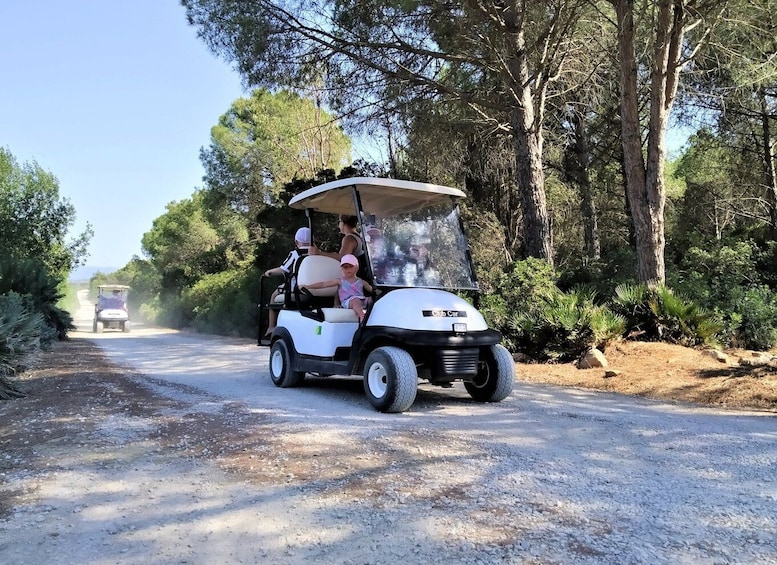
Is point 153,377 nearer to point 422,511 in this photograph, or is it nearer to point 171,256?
point 422,511

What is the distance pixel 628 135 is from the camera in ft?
38.5

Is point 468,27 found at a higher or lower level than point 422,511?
higher

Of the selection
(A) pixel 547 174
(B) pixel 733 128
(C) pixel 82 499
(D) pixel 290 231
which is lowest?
(C) pixel 82 499

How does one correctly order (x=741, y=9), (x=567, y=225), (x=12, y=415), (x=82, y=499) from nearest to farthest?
(x=82, y=499) → (x=12, y=415) → (x=741, y=9) → (x=567, y=225)

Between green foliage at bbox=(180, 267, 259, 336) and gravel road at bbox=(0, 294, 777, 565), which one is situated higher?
green foliage at bbox=(180, 267, 259, 336)

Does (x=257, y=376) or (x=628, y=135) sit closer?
(x=257, y=376)

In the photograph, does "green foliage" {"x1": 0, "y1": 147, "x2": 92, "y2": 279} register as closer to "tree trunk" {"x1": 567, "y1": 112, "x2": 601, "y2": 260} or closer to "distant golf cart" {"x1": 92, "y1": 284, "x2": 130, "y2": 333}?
"distant golf cart" {"x1": 92, "y1": 284, "x2": 130, "y2": 333}

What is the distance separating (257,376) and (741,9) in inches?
431

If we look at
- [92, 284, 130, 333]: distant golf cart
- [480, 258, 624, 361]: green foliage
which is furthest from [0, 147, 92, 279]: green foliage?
[480, 258, 624, 361]: green foliage

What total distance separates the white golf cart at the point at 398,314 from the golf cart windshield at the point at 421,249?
0.01 metres

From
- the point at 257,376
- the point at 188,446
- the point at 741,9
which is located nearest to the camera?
the point at 188,446

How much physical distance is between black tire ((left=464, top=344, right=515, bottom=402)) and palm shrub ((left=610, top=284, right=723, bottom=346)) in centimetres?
487

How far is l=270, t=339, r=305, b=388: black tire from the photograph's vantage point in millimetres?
7586

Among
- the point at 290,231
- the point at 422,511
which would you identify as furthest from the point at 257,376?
the point at 290,231
